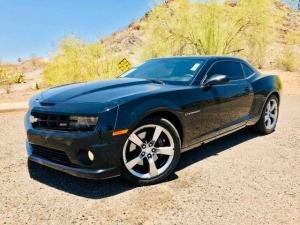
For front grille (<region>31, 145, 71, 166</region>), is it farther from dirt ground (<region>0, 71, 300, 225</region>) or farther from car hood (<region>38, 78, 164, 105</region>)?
car hood (<region>38, 78, 164, 105</region>)

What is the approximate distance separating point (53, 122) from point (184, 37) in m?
16.7

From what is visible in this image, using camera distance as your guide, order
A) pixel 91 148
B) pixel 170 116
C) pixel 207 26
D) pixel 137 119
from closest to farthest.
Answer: pixel 91 148 < pixel 137 119 < pixel 170 116 < pixel 207 26

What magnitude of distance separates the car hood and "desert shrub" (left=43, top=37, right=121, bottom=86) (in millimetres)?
13304

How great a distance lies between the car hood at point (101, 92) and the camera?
4.42 meters

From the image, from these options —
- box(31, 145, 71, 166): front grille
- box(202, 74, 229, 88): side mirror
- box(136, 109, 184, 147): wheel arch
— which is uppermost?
box(202, 74, 229, 88): side mirror

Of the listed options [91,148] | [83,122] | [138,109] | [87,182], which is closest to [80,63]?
[87,182]

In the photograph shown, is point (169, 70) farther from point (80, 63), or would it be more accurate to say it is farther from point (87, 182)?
point (80, 63)

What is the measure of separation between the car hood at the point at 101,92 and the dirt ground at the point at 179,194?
1.02 m

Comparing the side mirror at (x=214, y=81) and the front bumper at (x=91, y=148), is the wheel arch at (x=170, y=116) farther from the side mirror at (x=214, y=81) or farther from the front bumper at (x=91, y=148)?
the side mirror at (x=214, y=81)

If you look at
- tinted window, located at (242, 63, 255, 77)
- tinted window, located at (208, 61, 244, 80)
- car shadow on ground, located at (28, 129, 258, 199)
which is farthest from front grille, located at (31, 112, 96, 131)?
tinted window, located at (242, 63, 255, 77)

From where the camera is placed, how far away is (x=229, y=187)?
15.1 feet

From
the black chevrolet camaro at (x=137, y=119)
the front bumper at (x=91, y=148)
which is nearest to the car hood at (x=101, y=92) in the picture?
the black chevrolet camaro at (x=137, y=119)

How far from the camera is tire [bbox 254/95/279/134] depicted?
23.2 ft

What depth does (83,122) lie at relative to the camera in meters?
4.16
